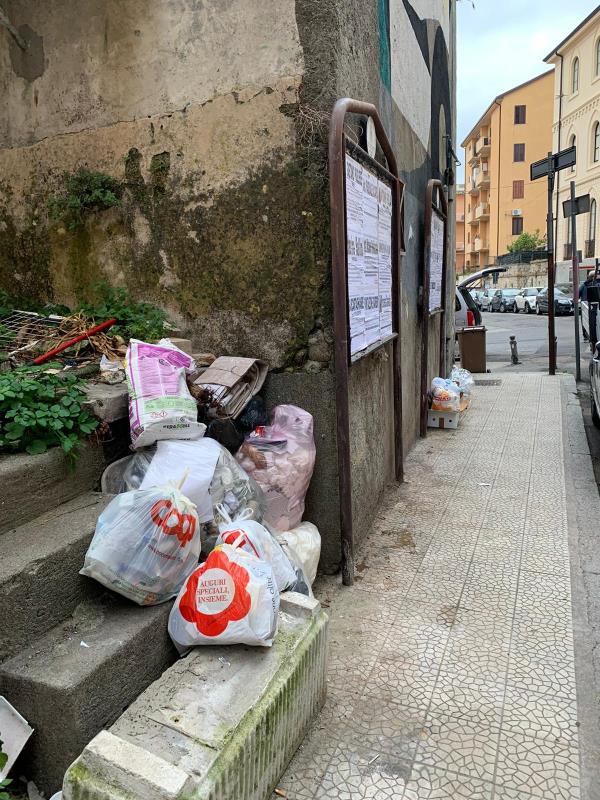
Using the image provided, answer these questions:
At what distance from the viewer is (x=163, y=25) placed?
11.1ft

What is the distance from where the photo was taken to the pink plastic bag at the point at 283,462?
3166 mm

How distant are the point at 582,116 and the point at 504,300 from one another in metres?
13.7

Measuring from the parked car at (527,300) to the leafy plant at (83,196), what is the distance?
1144 inches

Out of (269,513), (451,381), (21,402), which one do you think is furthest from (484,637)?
(451,381)

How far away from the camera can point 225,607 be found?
2037 mm

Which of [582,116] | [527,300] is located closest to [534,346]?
[527,300]

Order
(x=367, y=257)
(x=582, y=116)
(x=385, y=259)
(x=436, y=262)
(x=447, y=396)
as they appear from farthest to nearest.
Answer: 1. (x=582, y=116)
2. (x=436, y=262)
3. (x=447, y=396)
4. (x=385, y=259)
5. (x=367, y=257)

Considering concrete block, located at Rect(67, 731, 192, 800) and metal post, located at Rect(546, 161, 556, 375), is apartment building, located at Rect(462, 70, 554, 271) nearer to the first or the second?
metal post, located at Rect(546, 161, 556, 375)

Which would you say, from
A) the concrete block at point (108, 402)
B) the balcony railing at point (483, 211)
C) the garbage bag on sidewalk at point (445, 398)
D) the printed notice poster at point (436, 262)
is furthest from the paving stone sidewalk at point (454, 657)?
the balcony railing at point (483, 211)

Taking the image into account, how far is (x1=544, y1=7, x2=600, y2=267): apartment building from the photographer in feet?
115

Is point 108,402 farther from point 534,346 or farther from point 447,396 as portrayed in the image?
point 534,346

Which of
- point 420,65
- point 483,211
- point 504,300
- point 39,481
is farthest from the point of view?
point 483,211

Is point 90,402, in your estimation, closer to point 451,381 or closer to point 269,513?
point 269,513

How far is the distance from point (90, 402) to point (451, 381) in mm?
5181
